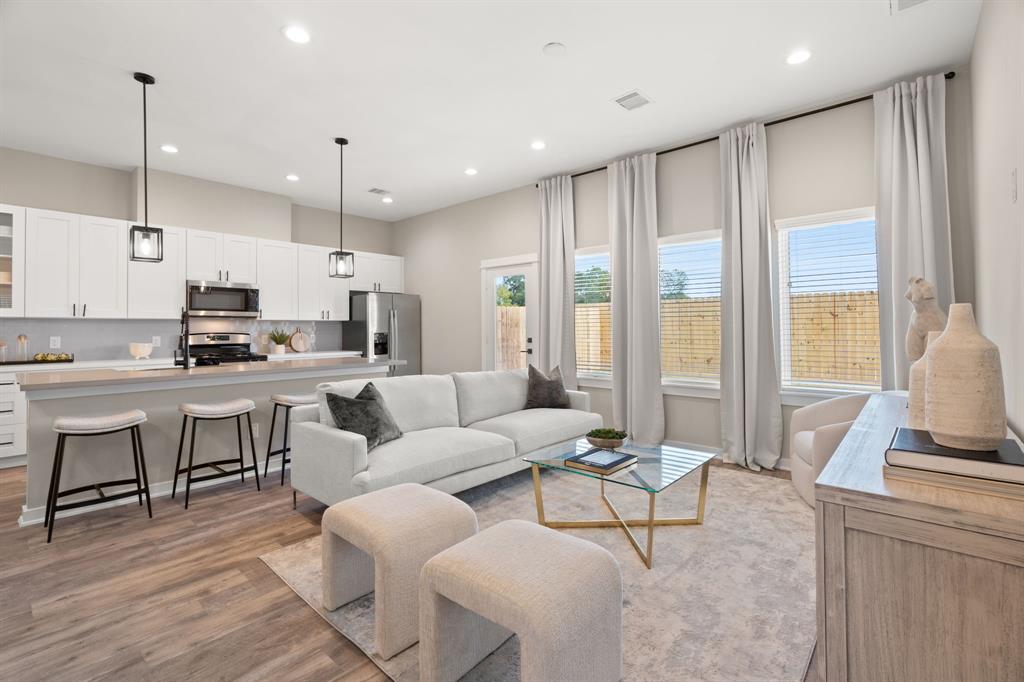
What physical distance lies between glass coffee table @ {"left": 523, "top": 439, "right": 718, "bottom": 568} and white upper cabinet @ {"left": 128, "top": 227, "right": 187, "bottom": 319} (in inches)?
179

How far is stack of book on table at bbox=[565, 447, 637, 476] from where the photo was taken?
251cm

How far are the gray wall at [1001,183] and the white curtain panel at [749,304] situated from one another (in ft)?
4.26

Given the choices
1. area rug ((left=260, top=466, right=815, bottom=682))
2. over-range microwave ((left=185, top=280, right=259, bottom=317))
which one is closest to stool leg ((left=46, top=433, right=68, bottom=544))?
area rug ((left=260, top=466, right=815, bottom=682))

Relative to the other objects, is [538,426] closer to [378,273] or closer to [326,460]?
[326,460]

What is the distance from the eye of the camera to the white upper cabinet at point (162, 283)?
4.99 m

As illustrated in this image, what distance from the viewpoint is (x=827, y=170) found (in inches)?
152

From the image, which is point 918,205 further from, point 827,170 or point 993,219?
point 993,219

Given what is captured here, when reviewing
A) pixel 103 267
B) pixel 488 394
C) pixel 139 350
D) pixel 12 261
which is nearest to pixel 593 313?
pixel 488 394

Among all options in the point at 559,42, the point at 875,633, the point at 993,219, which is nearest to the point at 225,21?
the point at 559,42

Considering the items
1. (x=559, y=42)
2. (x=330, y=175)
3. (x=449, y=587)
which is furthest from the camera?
(x=330, y=175)

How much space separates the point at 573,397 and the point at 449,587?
3.04 metres

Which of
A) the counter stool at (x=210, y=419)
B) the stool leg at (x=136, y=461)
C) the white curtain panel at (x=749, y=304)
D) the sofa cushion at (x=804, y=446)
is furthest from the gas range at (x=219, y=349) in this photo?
the sofa cushion at (x=804, y=446)

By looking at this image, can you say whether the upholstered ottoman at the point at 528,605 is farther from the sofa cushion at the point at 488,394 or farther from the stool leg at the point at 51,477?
the stool leg at the point at 51,477

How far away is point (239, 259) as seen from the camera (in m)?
5.66
